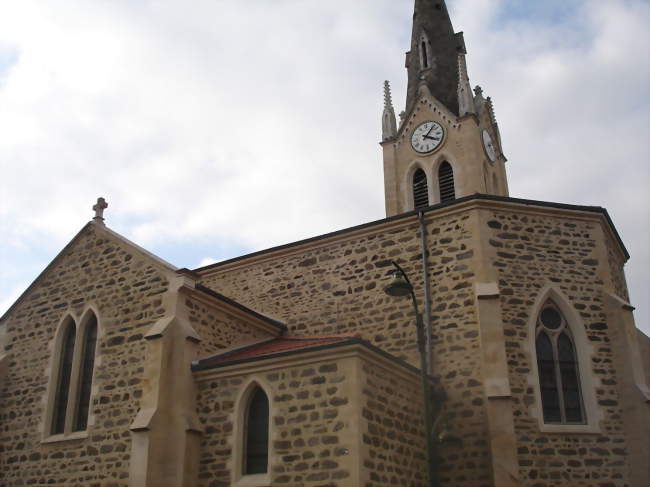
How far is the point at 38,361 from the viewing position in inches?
628

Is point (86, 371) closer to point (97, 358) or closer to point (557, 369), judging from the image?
point (97, 358)

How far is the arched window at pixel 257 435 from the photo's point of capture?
1258 cm

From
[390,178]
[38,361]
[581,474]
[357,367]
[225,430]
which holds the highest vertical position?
[390,178]

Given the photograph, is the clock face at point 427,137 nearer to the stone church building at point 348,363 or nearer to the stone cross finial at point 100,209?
the stone church building at point 348,363

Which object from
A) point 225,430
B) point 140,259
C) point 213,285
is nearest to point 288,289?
point 213,285

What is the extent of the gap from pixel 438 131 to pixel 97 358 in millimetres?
21443

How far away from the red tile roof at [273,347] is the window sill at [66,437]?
3.08 m

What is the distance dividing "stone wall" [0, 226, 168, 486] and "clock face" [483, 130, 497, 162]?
21.2 meters

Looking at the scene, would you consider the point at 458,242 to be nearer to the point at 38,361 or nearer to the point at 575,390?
the point at 575,390

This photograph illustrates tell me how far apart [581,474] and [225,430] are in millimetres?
6918

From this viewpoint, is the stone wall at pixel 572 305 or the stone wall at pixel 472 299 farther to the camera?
the stone wall at pixel 472 299

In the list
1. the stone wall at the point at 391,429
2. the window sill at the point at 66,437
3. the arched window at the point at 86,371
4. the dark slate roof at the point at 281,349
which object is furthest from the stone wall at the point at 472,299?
the window sill at the point at 66,437

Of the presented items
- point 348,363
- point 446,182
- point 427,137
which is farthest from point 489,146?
point 348,363

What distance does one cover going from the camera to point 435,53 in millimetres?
35312
